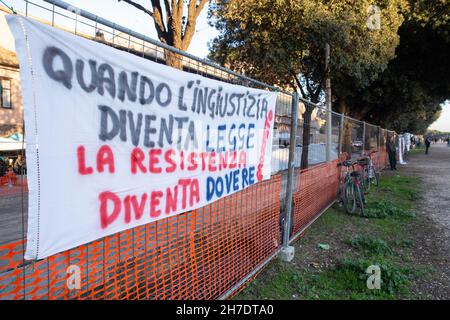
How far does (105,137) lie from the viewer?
83.3 inches

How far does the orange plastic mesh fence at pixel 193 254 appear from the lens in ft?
10.9

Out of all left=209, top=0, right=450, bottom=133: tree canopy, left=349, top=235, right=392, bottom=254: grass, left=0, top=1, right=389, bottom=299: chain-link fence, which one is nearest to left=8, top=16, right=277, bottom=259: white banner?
left=0, top=1, right=389, bottom=299: chain-link fence

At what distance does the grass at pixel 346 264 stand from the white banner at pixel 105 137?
156cm

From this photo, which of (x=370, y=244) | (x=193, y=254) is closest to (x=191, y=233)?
(x=193, y=254)

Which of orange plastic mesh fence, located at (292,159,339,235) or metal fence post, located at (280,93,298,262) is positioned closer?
metal fence post, located at (280,93,298,262)

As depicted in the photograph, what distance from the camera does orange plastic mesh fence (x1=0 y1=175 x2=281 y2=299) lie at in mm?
3328

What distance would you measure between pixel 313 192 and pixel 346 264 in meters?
2.45

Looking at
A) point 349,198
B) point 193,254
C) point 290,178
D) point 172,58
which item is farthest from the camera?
point 349,198

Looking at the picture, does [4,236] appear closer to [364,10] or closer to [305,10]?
[305,10]

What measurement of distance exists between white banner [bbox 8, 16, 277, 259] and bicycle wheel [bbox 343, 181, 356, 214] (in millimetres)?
5289

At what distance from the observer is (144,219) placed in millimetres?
2471

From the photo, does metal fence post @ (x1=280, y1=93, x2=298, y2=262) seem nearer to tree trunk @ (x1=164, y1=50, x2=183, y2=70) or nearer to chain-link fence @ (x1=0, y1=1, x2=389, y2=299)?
chain-link fence @ (x1=0, y1=1, x2=389, y2=299)

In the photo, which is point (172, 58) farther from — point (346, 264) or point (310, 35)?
point (310, 35)

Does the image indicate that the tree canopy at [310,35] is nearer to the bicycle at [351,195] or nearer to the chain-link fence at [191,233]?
the chain-link fence at [191,233]
